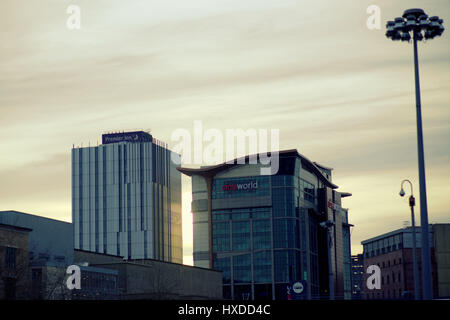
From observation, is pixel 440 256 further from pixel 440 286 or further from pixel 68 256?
pixel 68 256

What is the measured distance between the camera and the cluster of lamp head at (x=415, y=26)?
46537 millimetres

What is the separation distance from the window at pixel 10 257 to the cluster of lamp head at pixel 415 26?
6547 centimetres

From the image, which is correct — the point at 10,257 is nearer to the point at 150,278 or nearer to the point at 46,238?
the point at 46,238

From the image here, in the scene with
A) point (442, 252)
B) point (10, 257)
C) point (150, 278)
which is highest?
point (442, 252)

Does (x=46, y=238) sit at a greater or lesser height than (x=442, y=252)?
greater

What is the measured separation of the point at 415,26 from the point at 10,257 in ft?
224

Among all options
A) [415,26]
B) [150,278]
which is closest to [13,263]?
[150,278]

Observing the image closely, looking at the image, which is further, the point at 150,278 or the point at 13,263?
the point at 150,278

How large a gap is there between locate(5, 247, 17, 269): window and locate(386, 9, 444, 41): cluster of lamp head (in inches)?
2578

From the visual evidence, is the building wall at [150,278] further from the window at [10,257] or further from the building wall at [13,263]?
the window at [10,257]

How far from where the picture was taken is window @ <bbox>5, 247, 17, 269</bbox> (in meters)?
97.8

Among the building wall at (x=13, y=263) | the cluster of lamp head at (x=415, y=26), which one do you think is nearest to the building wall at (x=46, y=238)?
the building wall at (x=13, y=263)

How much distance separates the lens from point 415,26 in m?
46.4
